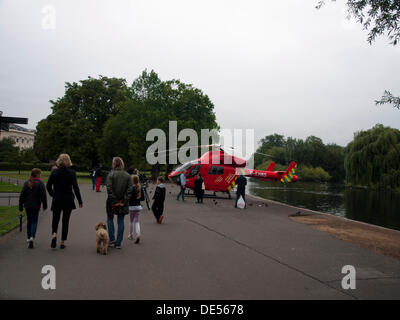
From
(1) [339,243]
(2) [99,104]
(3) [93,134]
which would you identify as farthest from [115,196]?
(2) [99,104]

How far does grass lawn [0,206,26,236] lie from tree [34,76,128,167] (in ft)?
102

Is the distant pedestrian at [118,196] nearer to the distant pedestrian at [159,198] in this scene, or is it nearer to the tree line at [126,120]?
the distant pedestrian at [159,198]

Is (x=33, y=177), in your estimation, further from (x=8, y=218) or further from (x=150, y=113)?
(x=150, y=113)

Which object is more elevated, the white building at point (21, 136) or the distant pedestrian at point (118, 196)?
the white building at point (21, 136)

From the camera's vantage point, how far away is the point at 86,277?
5.20 m

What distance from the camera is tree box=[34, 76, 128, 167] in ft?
140

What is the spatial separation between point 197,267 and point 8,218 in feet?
25.4

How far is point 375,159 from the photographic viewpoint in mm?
39281

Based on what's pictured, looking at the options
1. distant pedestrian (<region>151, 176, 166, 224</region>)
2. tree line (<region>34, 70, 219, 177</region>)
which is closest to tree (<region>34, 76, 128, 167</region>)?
tree line (<region>34, 70, 219, 177</region>)

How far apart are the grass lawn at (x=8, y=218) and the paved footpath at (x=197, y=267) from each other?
532mm

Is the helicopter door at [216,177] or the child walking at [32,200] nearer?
the child walking at [32,200]

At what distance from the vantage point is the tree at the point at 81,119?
4269 cm

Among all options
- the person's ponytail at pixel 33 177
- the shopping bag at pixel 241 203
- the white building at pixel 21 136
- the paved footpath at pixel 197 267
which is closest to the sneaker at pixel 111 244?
the paved footpath at pixel 197 267

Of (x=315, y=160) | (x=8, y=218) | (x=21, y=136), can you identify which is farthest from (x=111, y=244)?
(x=21, y=136)
